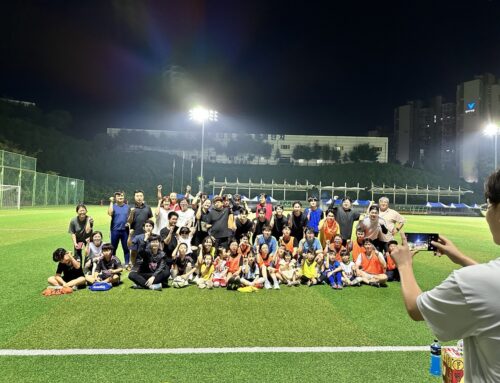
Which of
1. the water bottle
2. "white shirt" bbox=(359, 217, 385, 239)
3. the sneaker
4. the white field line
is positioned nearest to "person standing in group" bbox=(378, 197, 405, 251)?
"white shirt" bbox=(359, 217, 385, 239)

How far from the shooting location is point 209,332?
5.19 metres

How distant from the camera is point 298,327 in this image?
550cm

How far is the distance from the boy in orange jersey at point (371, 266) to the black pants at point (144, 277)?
14.6 ft

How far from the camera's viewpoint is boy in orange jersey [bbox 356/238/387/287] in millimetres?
8391

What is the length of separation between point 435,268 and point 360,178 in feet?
263

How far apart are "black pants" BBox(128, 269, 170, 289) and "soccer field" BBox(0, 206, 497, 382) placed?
26 cm

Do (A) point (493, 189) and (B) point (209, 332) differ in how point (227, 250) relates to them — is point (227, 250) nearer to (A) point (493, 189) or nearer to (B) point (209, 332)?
(B) point (209, 332)

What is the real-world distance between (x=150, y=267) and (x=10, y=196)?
28.0 metres

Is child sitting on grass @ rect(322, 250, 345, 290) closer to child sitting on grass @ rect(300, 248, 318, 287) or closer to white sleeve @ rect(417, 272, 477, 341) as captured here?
child sitting on grass @ rect(300, 248, 318, 287)

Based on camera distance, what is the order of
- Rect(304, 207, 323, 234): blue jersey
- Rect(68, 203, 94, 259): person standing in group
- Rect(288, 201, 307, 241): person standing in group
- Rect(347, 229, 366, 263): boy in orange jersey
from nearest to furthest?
1. Rect(347, 229, 366, 263): boy in orange jersey
2. Rect(68, 203, 94, 259): person standing in group
3. Rect(288, 201, 307, 241): person standing in group
4. Rect(304, 207, 323, 234): blue jersey

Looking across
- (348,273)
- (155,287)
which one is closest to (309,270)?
(348,273)

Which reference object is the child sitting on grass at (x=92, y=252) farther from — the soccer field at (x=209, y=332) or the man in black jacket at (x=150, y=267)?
the man in black jacket at (x=150, y=267)

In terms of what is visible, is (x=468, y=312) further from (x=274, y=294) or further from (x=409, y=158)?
(x=409, y=158)

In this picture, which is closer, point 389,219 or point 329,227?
A: point 389,219
